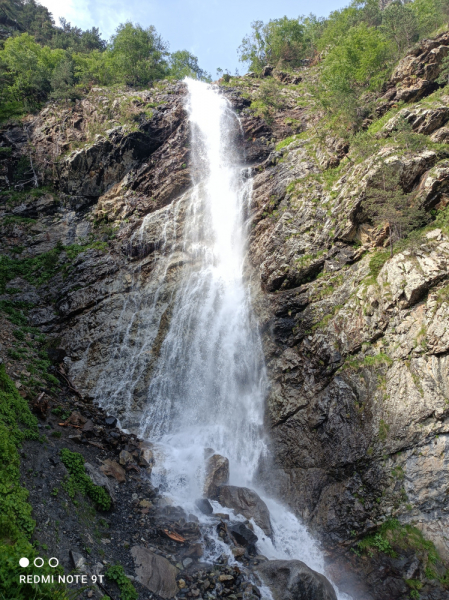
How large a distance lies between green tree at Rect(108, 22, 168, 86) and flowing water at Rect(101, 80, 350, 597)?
25027mm

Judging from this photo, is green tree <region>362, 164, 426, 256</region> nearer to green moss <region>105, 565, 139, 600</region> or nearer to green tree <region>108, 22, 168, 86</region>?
green moss <region>105, 565, 139, 600</region>

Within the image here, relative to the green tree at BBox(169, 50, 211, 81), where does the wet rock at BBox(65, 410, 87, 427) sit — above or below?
below

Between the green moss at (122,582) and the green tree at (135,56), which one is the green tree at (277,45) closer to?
the green tree at (135,56)

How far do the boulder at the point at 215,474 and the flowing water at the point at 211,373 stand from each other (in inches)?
12.9

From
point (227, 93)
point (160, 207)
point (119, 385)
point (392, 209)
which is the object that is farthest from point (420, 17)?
point (119, 385)

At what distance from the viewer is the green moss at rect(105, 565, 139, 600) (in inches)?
295

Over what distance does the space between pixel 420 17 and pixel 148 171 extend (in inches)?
986

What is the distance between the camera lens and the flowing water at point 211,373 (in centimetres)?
1305

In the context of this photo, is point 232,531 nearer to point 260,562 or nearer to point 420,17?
point 260,562

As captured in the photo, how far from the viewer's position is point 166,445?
1511 centimetres

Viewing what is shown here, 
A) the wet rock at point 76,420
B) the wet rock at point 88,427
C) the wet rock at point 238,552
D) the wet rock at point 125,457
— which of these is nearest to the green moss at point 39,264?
the wet rock at point 76,420

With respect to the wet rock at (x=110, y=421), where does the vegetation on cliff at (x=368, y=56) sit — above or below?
above

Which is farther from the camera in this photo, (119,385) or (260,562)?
(119,385)

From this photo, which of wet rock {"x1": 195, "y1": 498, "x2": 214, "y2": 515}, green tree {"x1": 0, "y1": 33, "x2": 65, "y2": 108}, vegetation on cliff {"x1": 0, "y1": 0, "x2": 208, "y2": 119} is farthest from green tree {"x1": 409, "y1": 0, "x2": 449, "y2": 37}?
green tree {"x1": 0, "y1": 33, "x2": 65, "y2": 108}
